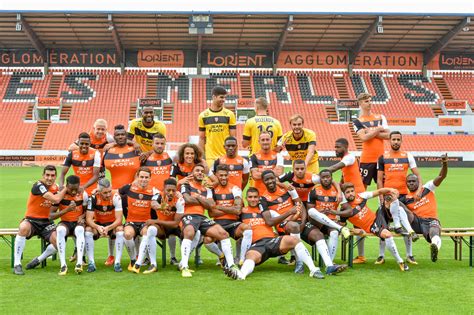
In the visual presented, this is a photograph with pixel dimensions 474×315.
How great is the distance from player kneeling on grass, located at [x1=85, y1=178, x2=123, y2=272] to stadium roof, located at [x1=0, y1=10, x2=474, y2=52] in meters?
26.2

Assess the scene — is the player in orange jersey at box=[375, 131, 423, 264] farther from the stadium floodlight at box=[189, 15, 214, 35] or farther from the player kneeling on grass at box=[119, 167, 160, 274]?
the stadium floodlight at box=[189, 15, 214, 35]

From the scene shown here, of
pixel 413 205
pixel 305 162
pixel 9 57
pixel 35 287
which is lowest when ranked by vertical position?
pixel 35 287

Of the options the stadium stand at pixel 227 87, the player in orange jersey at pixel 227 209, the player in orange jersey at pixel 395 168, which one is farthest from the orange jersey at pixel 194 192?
the stadium stand at pixel 227 87

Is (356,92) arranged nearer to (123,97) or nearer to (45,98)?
(123,97)

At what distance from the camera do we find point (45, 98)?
37.3 meters

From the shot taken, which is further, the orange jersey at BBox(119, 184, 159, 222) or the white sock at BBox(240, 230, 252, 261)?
the orange jersey at BBox(119, 184, 159, 222)

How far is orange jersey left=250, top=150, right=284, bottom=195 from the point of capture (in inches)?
305

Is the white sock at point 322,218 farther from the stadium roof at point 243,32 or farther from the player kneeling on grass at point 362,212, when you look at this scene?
the stadium roof at point 243,32

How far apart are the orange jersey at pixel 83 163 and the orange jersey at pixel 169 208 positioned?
1294 mm

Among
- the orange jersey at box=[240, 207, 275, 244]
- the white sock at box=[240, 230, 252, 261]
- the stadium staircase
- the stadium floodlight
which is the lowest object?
the white sock at box=[240, 230, 252, 261]

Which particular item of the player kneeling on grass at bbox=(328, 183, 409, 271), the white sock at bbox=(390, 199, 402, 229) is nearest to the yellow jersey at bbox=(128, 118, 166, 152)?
the player kneeling on grass at bbox=(328, 183, 409, 271)

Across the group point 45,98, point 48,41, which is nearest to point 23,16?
point 48,41

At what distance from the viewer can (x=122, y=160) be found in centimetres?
795

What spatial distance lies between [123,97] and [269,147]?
32022mm
